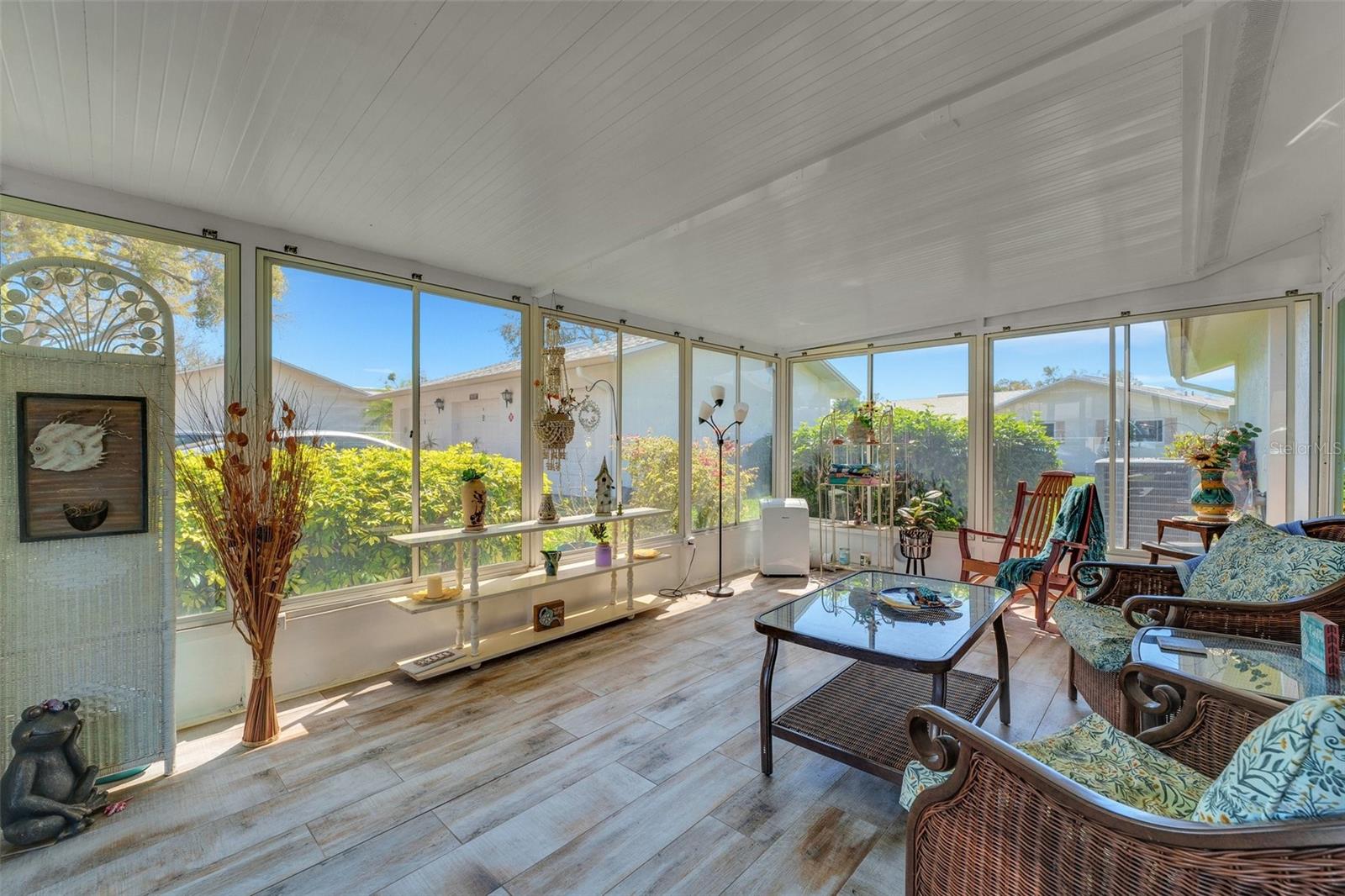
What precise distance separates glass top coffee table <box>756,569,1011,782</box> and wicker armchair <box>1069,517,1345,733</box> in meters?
0.41

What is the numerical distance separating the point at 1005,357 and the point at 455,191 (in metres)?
4.92

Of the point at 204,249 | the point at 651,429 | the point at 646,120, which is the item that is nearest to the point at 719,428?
the point at 651,429

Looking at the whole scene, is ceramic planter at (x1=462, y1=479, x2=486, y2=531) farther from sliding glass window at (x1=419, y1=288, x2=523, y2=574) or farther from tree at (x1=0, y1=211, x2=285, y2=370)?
tree at (x1=0, y1=211, x2=285, y2=370)

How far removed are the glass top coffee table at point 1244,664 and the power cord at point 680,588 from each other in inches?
141

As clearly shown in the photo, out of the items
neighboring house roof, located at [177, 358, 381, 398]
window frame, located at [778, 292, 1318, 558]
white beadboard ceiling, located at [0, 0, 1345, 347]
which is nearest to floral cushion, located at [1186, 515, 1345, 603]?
window frame, located at [778, 292, 1318, 558]

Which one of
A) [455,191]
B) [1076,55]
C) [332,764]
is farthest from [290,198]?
[1076,55]

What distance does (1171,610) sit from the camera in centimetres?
216

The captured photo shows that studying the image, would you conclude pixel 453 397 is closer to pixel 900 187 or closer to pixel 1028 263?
pixel 900 187

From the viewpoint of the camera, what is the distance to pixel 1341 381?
10.3 ft

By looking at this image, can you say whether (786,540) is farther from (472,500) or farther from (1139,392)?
(472,500)

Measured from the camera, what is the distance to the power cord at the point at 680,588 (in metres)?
5.02

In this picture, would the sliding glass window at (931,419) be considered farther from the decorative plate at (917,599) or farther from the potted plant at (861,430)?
the decorative plate at (917,599)

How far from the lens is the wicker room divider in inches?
82.4

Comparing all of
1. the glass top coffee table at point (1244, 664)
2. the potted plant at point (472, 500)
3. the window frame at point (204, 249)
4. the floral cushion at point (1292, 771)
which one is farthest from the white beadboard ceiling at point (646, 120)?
the glass top coffee table at point (1244, 664)
